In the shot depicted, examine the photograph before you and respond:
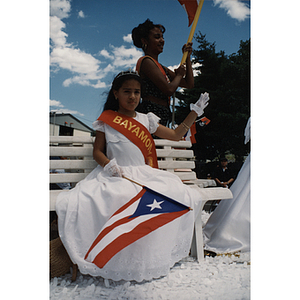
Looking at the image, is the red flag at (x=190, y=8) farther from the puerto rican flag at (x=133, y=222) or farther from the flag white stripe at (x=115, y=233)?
the flag white stripe at (x=115, y=233)

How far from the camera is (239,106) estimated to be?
829cm

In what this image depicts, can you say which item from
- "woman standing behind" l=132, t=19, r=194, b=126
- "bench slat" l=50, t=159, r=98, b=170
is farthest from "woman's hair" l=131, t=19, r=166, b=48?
"bench slat" l=50, t=159, r=98, b=170

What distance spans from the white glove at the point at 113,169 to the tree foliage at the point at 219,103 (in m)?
6.85

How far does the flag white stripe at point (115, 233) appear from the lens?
43.0 inches

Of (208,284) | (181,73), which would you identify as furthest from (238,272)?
(181,73)

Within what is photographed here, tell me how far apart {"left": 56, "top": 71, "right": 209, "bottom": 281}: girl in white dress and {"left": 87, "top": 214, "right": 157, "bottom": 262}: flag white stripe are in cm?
4

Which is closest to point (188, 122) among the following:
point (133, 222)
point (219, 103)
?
point (133, 222)

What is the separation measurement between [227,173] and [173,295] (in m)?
3.79

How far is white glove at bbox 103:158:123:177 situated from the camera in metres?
1.50

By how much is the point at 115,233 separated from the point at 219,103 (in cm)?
836

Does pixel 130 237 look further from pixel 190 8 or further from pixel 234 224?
pixel 190 8

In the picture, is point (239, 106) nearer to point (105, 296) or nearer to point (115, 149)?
point (115, 149)

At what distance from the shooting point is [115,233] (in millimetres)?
1147

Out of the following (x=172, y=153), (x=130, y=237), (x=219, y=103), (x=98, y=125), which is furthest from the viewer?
(x=219, y=103)
